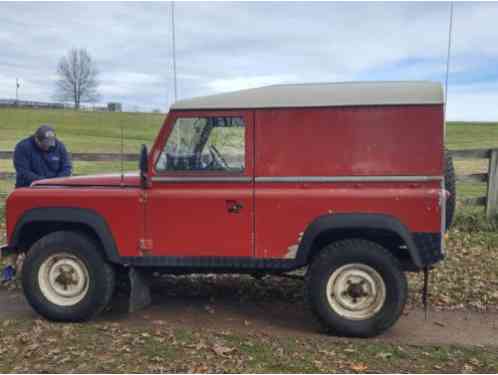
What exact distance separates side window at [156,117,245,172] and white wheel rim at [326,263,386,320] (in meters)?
1.33

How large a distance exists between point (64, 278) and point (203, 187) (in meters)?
1.68

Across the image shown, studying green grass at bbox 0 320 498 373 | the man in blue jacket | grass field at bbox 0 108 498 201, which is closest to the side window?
green grass at bbox 0 320 498 373

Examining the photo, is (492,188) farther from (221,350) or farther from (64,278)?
(64,278)

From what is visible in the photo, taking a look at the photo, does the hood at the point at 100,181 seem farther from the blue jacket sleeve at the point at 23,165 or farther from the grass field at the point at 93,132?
the grass field at the point at 93,132

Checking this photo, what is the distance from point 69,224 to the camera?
17.5 ft

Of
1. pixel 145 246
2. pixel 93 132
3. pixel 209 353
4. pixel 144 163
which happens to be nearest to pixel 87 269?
pixel 145 246

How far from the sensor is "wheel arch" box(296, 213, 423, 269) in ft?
15.3

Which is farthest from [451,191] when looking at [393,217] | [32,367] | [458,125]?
[458,125]

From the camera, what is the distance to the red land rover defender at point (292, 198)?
4.66 meters

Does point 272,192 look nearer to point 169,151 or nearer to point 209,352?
point 169,151

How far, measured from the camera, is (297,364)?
4.24 meters

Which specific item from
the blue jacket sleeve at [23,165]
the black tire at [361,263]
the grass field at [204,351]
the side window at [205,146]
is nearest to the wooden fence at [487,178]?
the grass field at [204,351]

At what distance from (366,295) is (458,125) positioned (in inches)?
1257

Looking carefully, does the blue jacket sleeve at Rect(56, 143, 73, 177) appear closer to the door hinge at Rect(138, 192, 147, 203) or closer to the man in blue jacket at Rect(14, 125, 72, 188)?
the man in blue jacket at Rect(14, 125, 72, 188)
